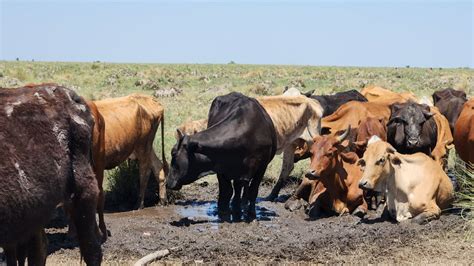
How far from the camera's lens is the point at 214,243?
9.25 metres

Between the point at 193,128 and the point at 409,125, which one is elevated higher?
the point at 409,125

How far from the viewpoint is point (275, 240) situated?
9.52 metres

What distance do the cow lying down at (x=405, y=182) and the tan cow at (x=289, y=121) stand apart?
2.46 metres

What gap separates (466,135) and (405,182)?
175 centimetres

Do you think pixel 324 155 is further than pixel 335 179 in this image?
No

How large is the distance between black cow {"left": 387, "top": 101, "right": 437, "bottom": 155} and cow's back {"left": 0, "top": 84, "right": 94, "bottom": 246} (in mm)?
6971

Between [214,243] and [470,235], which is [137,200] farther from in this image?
[470,235]

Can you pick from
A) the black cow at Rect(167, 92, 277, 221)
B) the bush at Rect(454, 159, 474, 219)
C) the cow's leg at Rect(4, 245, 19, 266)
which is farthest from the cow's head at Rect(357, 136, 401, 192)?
the cow's leg at Rect(4, 245, 19, 266)

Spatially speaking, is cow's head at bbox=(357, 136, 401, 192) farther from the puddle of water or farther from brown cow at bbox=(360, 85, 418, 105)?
brown cow at bbox=(360, 85, 418, 105)

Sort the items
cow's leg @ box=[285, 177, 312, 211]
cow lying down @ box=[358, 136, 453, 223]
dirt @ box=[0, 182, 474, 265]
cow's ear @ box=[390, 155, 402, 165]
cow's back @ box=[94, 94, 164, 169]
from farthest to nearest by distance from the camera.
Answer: cow's leg @ box=[285, 177, 312, 211], cow's back @ box=[94, 94, 164, 169], cow's ear @ box=[390, 155, 402, 165], cow lying down @ box=[358, 136, 453, 223], dirt @ box=[0, 182, 474, 265]

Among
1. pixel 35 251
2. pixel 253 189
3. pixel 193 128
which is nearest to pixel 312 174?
pixel 253 189

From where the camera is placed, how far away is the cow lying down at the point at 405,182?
33.3ft

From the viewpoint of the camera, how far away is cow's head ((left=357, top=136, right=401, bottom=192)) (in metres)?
10.1

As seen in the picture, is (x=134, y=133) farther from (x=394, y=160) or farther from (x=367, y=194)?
(x=394, y=160)
